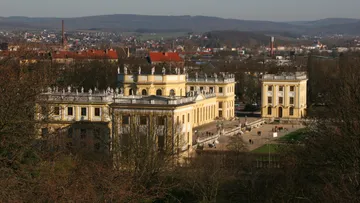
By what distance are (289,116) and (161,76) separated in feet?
41.6

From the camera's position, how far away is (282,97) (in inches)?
2279

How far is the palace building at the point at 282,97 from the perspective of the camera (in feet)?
189

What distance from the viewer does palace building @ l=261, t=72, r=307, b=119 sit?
5747cm

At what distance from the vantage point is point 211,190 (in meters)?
27.0

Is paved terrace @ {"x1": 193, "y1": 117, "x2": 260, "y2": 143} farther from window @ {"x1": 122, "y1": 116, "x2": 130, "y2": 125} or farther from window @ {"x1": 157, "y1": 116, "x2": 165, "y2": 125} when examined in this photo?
window @ {"x1": 122, "y1": 116, "x2": 130, "y2": 125}

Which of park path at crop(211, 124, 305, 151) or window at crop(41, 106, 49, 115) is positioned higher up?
window at crop(41, 106, 49, 115)

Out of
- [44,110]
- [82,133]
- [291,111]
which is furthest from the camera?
[291,111]

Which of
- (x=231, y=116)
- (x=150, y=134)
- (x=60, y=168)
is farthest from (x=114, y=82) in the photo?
(x=60, y=168)

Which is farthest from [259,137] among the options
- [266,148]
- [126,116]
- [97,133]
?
[126,116]

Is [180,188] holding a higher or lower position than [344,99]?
lower

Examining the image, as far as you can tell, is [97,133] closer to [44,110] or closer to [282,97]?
[44,110]

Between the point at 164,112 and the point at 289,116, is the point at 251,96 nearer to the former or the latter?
the point at 289,116

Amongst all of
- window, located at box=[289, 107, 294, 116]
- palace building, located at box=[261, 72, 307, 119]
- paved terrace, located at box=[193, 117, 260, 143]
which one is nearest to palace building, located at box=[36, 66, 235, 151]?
paved terrace, located at box=[193, 117, 260, 143]

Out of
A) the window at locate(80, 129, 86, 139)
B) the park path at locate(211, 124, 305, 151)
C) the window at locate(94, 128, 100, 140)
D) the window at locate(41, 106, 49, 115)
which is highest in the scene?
the window at locate(41, 106, 49, 115)
